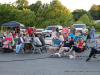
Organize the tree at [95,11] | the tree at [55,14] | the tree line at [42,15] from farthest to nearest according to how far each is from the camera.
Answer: the tree at [95,11]
the tree at [55,14]
the tree line at [42,15]

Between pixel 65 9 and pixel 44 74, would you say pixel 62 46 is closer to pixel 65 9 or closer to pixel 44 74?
pixel 44 74

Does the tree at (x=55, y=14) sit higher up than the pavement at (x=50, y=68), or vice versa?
the tree at (x=55, y=14)

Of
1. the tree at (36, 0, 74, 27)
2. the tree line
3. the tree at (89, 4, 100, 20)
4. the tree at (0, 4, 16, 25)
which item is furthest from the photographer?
the tree at (89, 4, 100, 20)

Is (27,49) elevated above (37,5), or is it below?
below

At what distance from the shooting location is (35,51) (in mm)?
15695

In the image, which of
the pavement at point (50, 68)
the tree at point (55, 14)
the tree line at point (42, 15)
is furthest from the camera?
the tree at point (55, 14)

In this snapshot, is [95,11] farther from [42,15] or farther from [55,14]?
[55,14]

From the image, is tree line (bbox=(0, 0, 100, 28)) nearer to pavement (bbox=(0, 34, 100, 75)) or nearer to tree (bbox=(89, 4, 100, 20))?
pavement (bbox=(0, 34, 100, 75))

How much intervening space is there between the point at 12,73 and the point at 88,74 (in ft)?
8.40

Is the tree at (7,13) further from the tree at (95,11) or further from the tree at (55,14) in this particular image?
the tree at (95,11)

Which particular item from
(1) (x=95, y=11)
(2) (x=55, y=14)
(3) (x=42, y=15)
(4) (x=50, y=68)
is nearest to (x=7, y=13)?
(3) (x=42, y=15)

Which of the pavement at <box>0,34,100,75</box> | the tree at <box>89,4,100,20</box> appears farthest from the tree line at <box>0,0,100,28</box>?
the tree at <box>89,4,100,20</box>

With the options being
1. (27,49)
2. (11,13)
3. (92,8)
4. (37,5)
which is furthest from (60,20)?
(92,8)

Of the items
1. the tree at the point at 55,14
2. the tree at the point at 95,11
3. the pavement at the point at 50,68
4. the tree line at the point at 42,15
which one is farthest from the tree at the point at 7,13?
the tree at the point at 95,11
